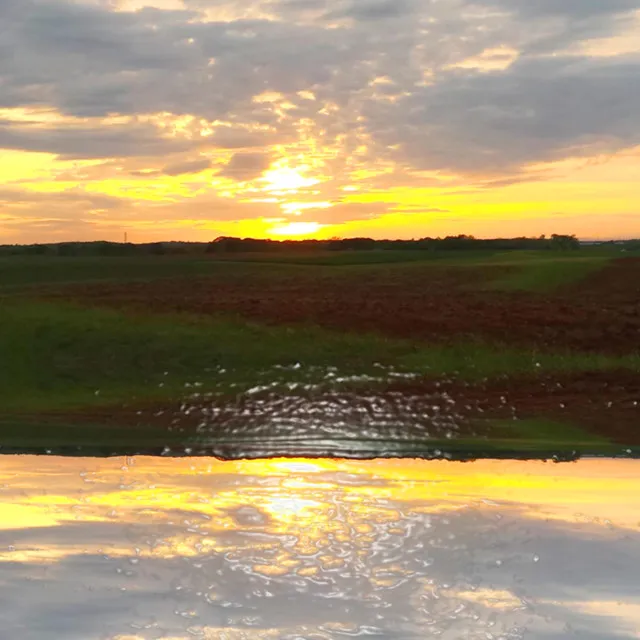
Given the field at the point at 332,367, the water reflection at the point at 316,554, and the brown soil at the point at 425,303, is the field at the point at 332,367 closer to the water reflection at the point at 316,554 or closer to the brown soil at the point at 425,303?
the brown soil at the point at 425,303

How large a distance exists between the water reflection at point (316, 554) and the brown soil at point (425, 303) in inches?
713

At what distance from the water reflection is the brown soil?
18.1 meters

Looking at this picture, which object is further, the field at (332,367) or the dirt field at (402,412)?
the dirt field at (402,412)

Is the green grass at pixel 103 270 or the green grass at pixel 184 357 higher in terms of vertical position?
the green grass at pixel 103 270

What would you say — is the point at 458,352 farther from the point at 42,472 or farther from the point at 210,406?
the point at 42,472

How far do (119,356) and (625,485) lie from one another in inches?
806

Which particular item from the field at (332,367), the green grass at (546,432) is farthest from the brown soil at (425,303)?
the green grass at (546,432)

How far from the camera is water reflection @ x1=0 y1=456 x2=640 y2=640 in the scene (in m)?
10.3

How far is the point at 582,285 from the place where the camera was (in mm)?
47656

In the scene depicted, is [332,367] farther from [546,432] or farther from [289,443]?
[289,443]

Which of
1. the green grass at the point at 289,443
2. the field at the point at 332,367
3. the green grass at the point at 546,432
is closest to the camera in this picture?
the green grass at the point at 289,443

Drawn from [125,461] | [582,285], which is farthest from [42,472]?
[582,285]

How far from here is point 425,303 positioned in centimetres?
4253

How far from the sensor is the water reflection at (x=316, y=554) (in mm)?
10273
